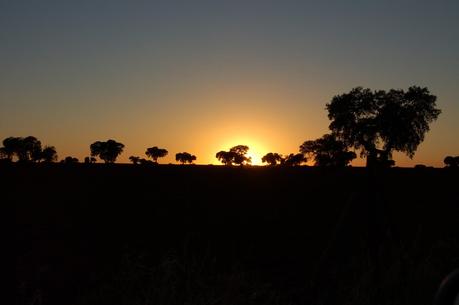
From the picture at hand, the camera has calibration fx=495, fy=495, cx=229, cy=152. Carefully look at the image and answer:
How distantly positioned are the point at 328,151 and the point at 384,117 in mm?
23375

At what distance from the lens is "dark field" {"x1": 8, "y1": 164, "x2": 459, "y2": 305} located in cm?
598

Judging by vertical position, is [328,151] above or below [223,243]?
above

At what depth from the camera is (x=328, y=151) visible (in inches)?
3413

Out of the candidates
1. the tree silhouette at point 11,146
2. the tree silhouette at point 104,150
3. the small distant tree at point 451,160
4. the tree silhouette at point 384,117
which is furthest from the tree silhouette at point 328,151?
the tree silhouette at point 11,146

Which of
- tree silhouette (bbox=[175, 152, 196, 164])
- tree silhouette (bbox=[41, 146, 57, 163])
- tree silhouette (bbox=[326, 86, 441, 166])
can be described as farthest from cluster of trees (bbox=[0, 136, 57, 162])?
tree silhouette (bbox=[326, 86, 441, 166])

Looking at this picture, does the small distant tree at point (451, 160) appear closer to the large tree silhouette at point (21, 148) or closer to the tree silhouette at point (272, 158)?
the tree silhouette at point (272, 158)

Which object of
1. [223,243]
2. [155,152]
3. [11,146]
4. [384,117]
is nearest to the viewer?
[223,243]

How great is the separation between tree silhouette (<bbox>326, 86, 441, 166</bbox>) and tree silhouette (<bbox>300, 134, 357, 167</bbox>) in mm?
3080

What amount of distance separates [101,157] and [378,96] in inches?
3802

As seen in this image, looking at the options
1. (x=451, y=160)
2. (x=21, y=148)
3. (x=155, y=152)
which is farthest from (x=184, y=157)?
(x=451, y=160)

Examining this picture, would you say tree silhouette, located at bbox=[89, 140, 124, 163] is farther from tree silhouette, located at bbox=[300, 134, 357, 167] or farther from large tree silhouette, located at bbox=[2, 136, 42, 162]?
tree silhouette, located at bbox=[300, 134, 357, 167]

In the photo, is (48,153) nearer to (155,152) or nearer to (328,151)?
(155,152)

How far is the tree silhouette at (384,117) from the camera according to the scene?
63.4m

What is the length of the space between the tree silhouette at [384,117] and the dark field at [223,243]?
4529 centimetres
